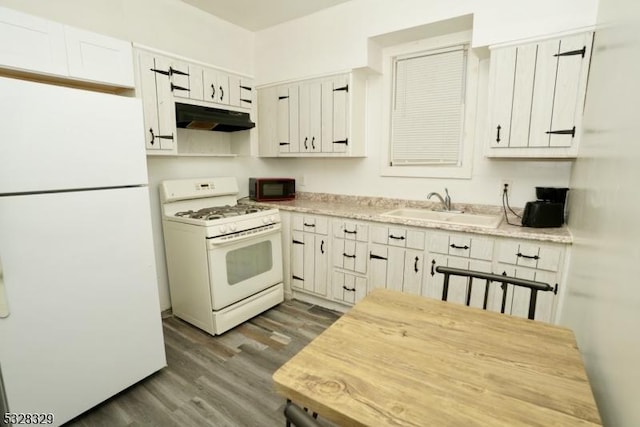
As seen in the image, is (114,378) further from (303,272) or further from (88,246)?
(303,272)

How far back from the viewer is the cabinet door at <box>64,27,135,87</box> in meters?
1.96

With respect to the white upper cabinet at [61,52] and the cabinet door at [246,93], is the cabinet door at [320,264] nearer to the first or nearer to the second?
the cabinet door at [246,93]

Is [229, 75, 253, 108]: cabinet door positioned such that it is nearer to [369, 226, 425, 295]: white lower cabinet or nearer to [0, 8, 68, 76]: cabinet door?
[0, 8, 68, 76]: cabinet door

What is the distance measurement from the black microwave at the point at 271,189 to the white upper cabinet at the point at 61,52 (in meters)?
1.40

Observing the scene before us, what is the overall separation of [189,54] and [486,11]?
2475 mm

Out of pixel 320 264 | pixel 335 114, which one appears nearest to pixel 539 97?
pixel 335 114

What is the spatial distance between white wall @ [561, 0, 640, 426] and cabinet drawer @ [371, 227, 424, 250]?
925 millimetres

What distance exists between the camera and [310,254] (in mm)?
2979


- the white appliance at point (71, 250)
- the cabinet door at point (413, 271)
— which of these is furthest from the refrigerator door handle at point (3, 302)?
the cabinet door at point (413, 271)

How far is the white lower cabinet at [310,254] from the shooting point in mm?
2885

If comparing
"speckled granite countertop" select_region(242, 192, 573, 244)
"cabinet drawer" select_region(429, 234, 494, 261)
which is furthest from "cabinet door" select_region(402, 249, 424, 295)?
"speckled granite countertop" select_region(242, 192, 573, 244)

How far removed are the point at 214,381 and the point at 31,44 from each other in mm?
2271

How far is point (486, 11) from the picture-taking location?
2.19 m

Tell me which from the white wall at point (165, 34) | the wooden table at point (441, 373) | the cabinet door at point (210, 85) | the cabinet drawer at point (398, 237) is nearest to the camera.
Result: the wooden table at point (441, 373)
